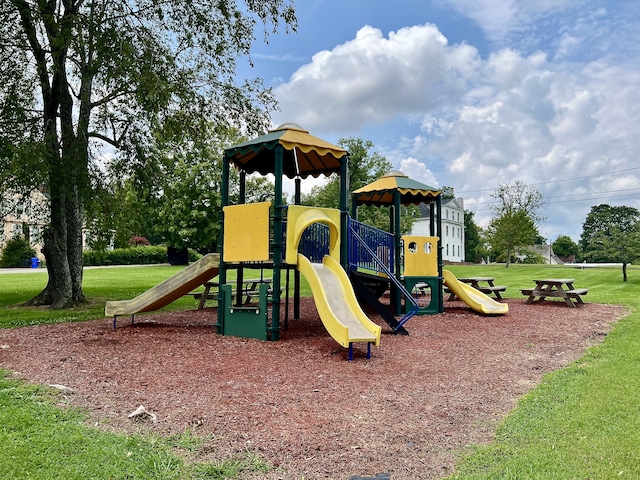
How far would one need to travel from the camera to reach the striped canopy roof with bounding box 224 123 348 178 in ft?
28.0

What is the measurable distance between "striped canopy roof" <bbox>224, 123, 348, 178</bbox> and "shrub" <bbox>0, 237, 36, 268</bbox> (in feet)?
100

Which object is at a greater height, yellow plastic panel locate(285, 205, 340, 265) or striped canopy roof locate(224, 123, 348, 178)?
striped canopy roof locate(224, 123, 348, 178)

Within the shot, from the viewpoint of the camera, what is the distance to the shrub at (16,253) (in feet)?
115

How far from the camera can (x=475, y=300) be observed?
42.1ft

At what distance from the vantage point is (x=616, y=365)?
6.43 metres

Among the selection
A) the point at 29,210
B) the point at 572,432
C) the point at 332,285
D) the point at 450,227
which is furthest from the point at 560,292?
the point at 450,227

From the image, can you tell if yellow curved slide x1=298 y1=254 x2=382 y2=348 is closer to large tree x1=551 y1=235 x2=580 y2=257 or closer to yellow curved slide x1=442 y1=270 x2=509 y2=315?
yellow curved slide x1=442 y1=270 x2=509 y2=315

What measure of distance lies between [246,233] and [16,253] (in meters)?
34.5

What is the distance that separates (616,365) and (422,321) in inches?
193

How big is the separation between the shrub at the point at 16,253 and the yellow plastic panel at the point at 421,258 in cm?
3209

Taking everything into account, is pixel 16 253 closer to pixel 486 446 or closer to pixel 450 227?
pixel 486 446

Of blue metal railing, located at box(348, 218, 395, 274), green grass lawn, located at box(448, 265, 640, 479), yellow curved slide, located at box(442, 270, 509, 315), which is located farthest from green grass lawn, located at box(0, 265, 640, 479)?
yellow curved slide, located at box(442, 270, 509, 315)

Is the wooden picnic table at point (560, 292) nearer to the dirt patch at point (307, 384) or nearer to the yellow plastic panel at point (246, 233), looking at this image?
the dirt patch at point (307, 384)

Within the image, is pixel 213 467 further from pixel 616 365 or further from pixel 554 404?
pixel 616 365
